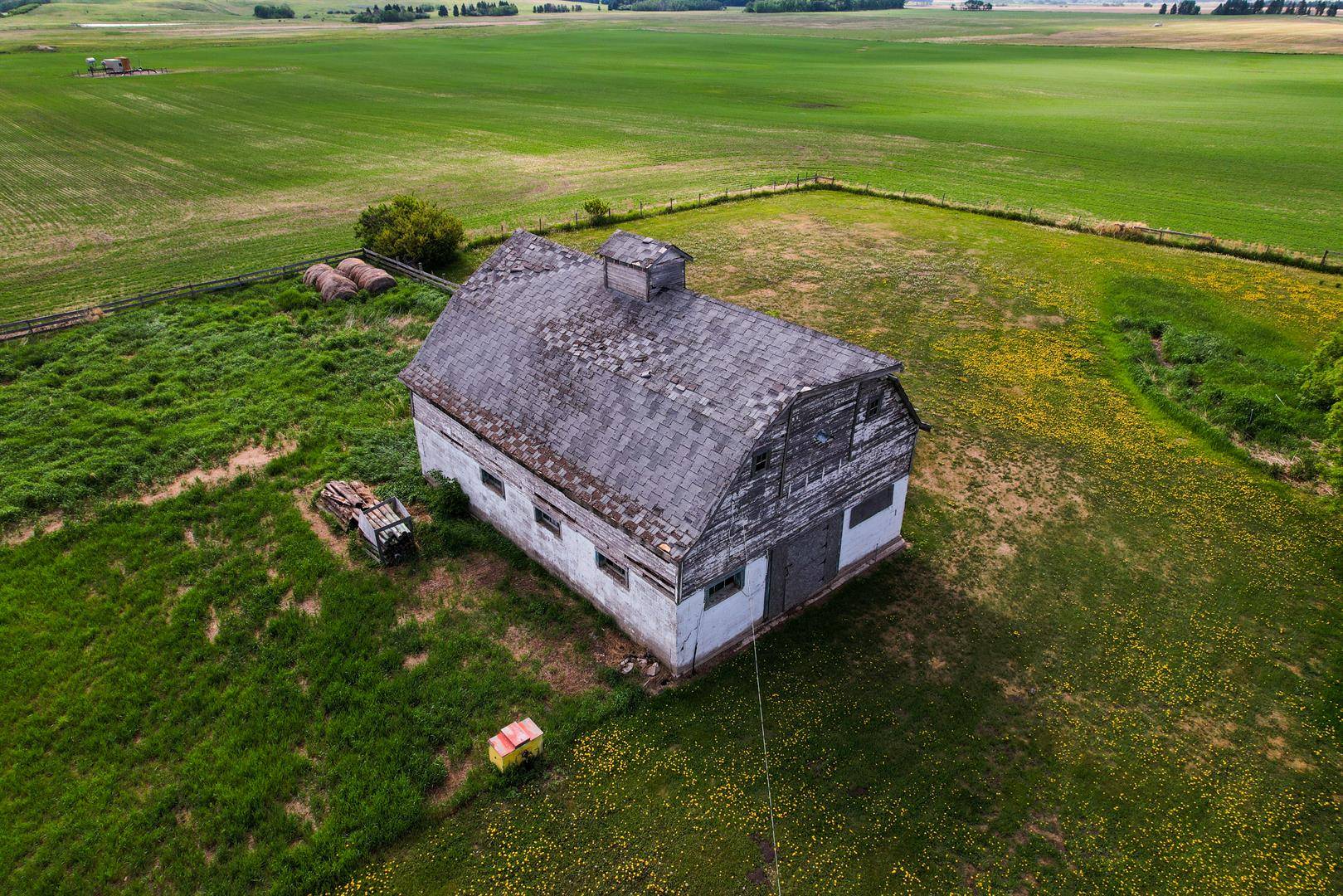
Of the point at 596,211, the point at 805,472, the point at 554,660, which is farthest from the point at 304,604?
the point at 596,211

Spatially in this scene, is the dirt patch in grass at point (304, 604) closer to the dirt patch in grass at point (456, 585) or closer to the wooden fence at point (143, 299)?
the dirt patch in grass at point (456, 585)

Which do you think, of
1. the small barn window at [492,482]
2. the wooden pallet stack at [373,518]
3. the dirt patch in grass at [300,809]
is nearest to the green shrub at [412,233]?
the wooden pallet stack at [373,518]

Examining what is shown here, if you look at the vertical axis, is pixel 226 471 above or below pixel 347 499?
below

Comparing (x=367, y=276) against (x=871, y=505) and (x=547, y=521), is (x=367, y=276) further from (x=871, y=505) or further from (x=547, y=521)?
(x=871, y=505)

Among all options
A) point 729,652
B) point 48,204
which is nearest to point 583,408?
point 729,652

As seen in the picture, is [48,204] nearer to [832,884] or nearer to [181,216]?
[181,216]

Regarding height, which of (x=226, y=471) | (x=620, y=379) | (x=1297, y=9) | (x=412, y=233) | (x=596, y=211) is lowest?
(x=226, y=471)

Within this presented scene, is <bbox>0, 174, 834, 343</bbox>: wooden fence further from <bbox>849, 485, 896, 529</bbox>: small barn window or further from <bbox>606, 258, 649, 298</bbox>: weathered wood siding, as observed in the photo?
<bbox>849, 485, 896, 529</bbox>: small barn window
